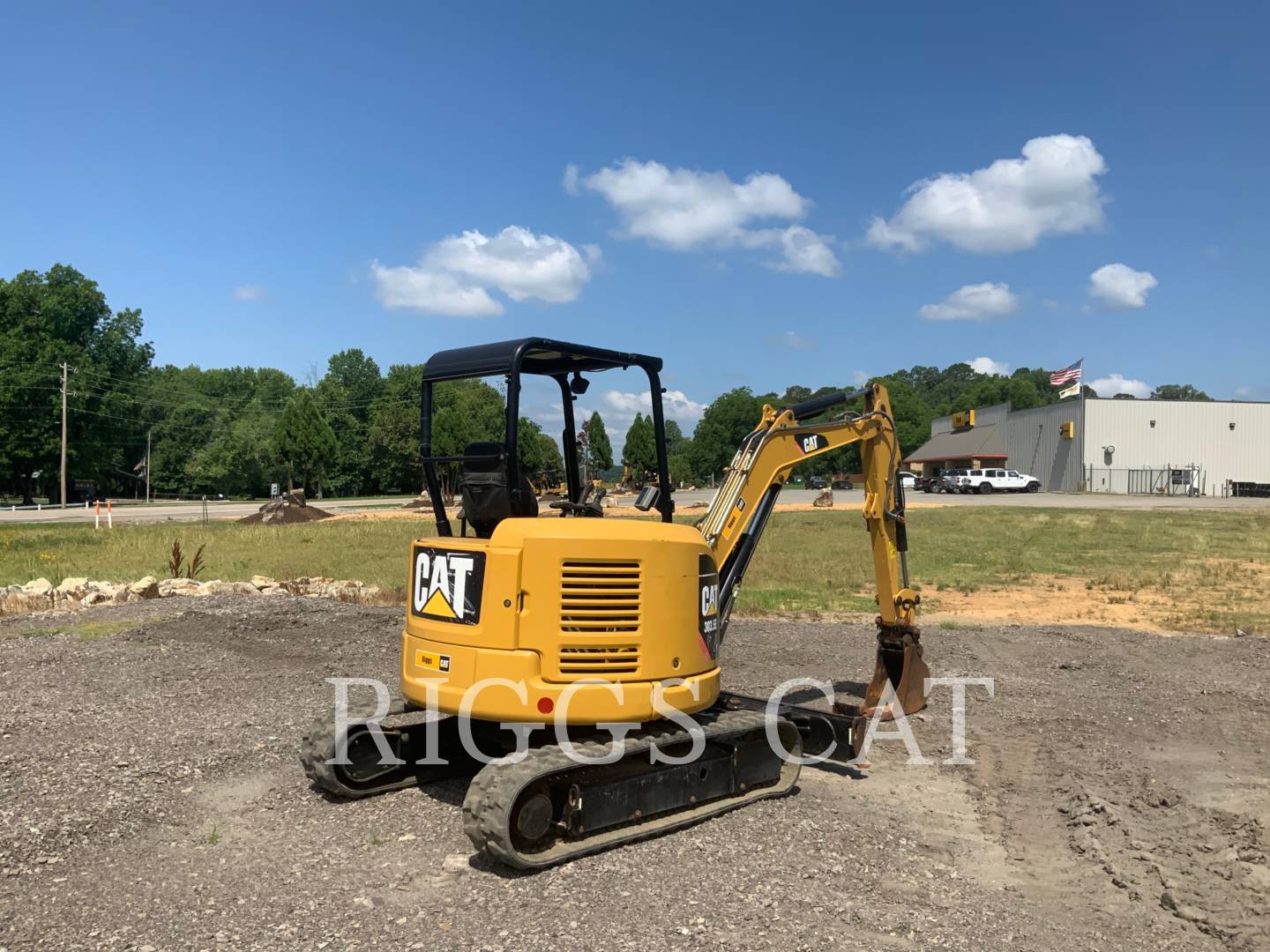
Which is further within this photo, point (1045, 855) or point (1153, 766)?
point (1153, 766)

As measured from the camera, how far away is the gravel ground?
4543mm

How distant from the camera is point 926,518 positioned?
127ft

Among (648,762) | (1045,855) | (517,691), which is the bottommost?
(1045,855)

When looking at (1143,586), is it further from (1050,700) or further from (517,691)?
(517,691)

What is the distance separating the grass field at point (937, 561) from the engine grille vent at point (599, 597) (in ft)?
31.4

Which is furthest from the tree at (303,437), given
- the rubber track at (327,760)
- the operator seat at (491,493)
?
the operator seat at (491,493)

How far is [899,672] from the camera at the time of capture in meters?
8.58

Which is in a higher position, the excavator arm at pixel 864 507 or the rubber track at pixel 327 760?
the excavator arm at pixel 864 507

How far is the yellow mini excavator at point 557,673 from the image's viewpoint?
5414 millimetres

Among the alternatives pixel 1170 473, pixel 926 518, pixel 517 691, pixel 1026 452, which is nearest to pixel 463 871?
pixel 517 691

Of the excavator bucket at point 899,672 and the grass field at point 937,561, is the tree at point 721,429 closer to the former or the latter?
the grass field at point 937,561

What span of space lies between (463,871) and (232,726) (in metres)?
3.40

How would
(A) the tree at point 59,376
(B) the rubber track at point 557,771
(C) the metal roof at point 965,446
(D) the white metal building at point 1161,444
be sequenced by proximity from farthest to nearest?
(C) the metal roof at point 965,446
(D) the white metal building at point 1161,444
(A) the tree at point 59,376
(B) the rubber track at point 557,771

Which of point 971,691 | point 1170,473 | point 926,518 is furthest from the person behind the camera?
point 1170,473
